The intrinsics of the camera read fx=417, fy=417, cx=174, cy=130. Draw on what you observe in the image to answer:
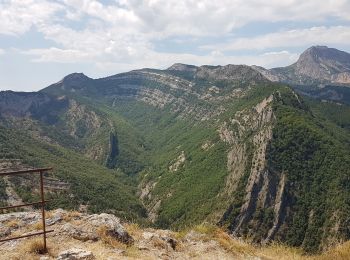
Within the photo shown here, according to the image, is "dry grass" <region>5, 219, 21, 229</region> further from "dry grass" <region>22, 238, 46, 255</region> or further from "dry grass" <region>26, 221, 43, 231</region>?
"dry grass" <region>22, 238, 46, 255</region>

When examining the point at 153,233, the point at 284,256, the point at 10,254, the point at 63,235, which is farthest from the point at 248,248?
the point at 10,254

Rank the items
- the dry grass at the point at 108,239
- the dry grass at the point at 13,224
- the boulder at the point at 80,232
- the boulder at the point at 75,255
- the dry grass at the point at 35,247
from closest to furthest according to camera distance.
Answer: the boulder at the point at 75,255 < the dry grass at the point at 35,247 < the dry grass at the point at 108,239 < the boulder at the point at 80,232 < the dry grass at the point at 13,224

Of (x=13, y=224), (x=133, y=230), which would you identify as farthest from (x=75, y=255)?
(x=13, y=224)

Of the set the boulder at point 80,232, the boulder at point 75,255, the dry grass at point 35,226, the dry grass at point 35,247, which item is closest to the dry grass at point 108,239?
the boulder at point 80,232

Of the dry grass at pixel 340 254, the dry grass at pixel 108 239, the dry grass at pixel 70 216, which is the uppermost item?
the dry grass at pixel 70 216

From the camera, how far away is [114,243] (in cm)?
2120

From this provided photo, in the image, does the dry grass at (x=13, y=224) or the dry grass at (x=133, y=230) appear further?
the dry grass at (x=13, y=224)

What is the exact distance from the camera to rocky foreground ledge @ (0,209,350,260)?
19.4 m

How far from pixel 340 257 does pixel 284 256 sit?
141 inches

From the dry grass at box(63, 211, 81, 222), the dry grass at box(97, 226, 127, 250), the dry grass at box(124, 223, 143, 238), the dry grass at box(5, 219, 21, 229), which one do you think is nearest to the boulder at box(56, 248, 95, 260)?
the dry grass at box(97, 226, 127, 250)

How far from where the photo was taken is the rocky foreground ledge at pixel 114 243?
1939 centimetres

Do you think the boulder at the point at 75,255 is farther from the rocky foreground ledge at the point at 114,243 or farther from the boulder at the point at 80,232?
the boulder at the point at 80,232

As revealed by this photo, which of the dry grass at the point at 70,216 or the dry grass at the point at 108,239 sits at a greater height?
the dry grass at the point at 70,216

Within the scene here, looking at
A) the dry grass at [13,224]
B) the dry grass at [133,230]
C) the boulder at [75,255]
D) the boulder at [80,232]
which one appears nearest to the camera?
the boulder at [75,255]
